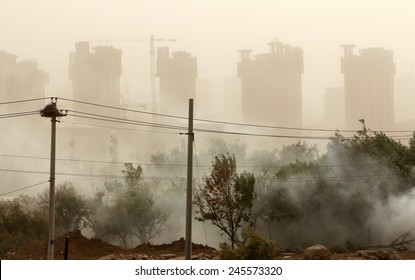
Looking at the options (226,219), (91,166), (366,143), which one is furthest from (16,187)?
(366,143)

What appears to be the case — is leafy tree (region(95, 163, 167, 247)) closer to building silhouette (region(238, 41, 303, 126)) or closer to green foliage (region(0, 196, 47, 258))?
green foliage (region(0, 196, 47, 258))

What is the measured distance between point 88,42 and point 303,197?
655 inches

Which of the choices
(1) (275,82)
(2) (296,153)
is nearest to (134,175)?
(1) (275,82)

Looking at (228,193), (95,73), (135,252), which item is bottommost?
(135,252)

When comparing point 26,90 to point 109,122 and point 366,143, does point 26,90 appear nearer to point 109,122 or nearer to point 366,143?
point 109,122

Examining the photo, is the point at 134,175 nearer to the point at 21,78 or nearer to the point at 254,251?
the point at 21,78

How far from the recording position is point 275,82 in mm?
46531

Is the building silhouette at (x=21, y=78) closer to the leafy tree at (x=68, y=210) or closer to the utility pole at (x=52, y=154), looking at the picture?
the leafy tree at (x=68, y=210)

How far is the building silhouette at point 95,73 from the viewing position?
149ft

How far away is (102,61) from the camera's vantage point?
46.5 m

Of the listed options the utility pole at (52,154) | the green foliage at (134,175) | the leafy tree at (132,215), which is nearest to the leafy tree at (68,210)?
the leafy tree at (132,215)

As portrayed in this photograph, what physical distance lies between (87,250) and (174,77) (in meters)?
13.8

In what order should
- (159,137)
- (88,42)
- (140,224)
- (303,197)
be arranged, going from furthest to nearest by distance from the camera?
(159,137)
(140,224)
(88,42)
(303,197)
